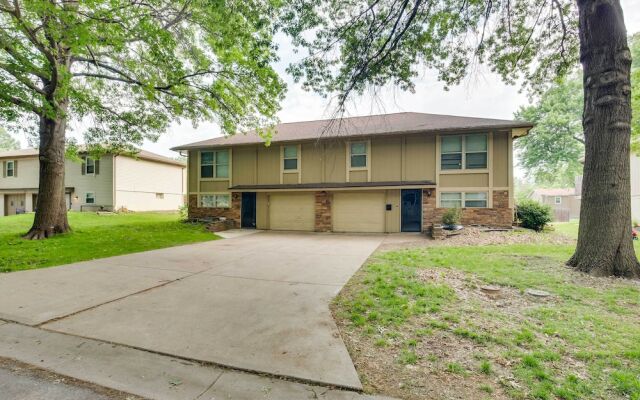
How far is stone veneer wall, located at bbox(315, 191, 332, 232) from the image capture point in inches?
545

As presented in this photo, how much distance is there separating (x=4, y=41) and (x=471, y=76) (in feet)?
38.2

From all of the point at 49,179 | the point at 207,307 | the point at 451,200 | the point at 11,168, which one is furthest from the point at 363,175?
the point at 11,168

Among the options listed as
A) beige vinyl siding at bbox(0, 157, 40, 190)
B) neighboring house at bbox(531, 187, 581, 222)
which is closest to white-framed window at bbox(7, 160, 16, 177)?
beige vinyl siding at bbox(0, 157, 40, 190)

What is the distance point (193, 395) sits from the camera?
7.45 ft

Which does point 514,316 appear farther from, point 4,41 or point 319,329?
point 4,41

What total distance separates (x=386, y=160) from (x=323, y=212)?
3.94m

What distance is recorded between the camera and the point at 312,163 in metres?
14.4

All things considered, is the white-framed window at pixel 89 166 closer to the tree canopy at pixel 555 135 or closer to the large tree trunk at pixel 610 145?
the large tree trunk at pixel 610 145

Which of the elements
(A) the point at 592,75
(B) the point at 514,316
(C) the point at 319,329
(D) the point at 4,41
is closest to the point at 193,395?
(C) the point at 319,329

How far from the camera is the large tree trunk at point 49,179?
10.1 m

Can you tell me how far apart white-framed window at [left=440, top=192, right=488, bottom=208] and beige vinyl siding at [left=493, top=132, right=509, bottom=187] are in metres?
0.78

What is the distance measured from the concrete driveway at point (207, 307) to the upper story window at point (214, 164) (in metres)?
9.06

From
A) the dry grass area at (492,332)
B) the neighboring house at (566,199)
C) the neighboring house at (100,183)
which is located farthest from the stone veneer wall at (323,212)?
the neighboring house at (566,199)

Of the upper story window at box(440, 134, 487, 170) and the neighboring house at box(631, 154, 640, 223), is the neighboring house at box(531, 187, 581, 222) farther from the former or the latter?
the upper story window at box(440, 134, 487, 170)
